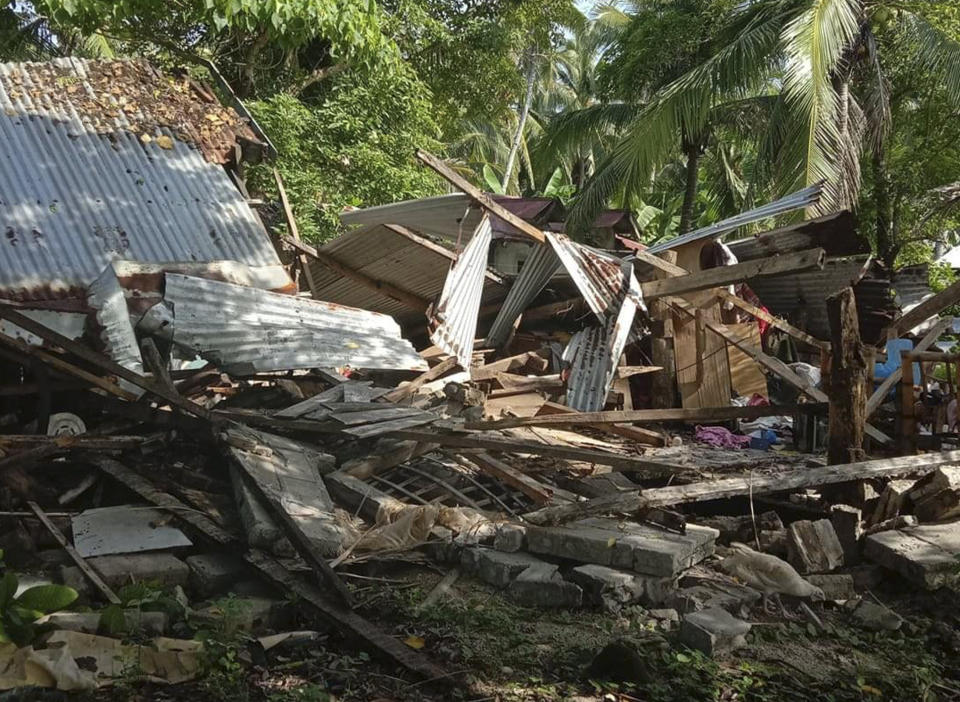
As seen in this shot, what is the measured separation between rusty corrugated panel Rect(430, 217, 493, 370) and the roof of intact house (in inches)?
68.2

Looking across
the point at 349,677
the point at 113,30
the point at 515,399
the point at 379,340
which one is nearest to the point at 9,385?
the point at 379,340

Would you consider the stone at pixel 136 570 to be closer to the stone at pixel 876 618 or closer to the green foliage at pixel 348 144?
the stone at pixel 876 618

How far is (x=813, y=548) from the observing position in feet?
17.0

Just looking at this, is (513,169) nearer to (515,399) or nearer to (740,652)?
(515,399)

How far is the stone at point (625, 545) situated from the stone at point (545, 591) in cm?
25

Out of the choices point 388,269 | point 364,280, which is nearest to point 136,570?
point 388,269

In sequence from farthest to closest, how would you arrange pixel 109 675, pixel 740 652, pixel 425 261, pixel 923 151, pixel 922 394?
pixel 923 151
pixel 425 261
pixel 922 394
pixel 740 652
pixel 109 675

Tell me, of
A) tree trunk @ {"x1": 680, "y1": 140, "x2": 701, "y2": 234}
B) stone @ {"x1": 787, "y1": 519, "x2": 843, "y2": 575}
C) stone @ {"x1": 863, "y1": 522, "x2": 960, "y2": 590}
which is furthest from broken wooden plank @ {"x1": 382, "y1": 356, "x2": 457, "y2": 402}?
tree trunk @ {"x1": 680, "y1": 140, "x2": 701, "y2": 234}

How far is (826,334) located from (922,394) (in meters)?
4.20

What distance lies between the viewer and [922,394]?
27.6 ft

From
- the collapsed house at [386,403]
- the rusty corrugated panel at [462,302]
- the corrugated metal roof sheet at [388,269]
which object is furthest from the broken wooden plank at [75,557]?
the corrugated metal roof sheet at [388,269]

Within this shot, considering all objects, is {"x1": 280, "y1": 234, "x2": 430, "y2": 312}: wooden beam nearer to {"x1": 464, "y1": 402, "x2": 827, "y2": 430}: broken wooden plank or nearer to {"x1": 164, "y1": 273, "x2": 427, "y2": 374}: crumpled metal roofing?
{"x1": 164, "y1": 273, "x2": 427, "y2": 374}: crumpled metal roofing

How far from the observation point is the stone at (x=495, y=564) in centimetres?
476

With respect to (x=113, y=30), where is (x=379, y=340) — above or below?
below
